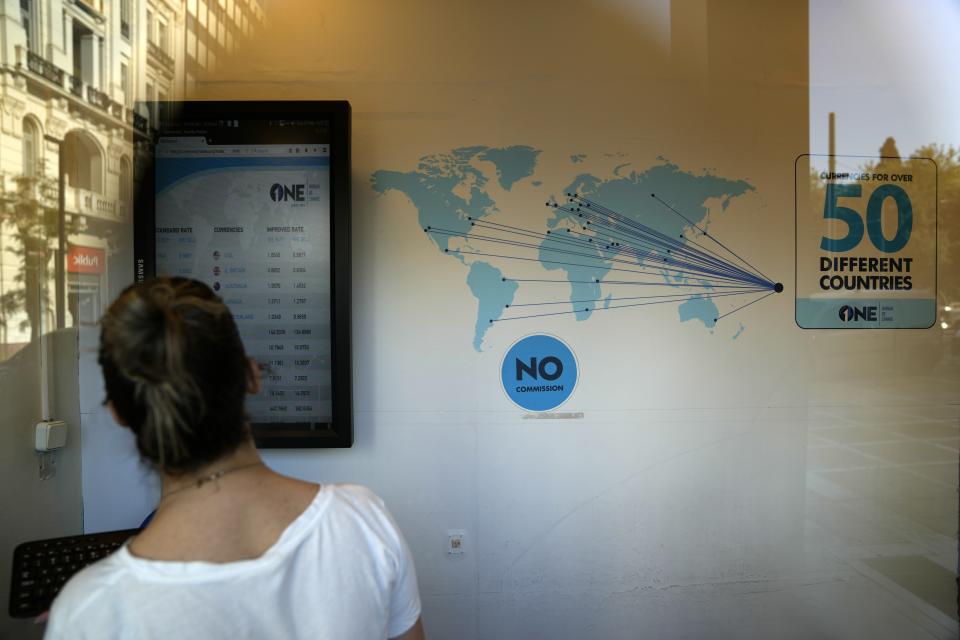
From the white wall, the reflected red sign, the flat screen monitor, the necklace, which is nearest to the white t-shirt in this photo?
the necklace

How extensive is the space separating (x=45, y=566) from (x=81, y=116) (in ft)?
5.08

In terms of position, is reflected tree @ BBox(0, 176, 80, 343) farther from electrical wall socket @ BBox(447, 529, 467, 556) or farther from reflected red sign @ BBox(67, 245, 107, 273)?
electrical wall socket @ BBox(447, 529, 467, 556)

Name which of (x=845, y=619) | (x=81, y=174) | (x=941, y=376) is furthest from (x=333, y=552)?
(x=941, y=376)

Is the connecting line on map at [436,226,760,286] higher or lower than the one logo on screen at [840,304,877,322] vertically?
higher

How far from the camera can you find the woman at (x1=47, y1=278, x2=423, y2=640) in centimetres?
84

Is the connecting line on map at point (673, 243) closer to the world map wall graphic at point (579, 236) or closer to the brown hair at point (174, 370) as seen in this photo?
the world map wall graphic at point (579, 236)

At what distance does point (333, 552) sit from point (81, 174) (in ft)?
6.10

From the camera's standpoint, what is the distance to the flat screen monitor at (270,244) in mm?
2080

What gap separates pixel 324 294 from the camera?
6.94 ft

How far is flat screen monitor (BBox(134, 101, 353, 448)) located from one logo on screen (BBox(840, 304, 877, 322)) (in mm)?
2064

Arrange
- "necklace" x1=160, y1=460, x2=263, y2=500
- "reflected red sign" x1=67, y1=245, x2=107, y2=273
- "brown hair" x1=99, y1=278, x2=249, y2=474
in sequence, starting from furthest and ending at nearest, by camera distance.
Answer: "reflected red sign" x1=67, y1=245, x2=107, y2=273 → "necklace" x1=160, y1=460, x2=263, y2=500 → "brown hair" x1=99, y1=278, x2=249, y2=474

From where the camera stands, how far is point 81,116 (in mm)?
2025

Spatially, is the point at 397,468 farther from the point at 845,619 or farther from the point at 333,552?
the point at 845,619

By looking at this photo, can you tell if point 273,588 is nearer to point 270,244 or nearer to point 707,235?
point 270,244
